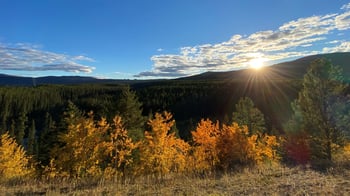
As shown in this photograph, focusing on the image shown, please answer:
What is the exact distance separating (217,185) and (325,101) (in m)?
14.3

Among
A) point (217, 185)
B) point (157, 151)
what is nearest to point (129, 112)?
point (157, 151)

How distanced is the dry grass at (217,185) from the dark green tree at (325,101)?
1048cm

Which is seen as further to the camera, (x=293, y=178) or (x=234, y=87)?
(x=234, y=87)

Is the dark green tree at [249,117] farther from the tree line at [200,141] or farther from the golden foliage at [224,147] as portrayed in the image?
the golden foliage at [224,147]

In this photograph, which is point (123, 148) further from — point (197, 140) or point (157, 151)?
point (197, 140)

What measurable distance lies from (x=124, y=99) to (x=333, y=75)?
22168 mm

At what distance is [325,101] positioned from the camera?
2166cm

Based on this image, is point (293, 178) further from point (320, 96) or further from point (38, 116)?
point (38, 116)

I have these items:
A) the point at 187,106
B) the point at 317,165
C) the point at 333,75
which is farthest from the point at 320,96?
the point at 187,106

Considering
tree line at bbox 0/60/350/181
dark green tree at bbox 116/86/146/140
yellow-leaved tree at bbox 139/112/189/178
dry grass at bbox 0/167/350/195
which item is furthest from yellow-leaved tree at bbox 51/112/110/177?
dry grass at bbox 0/167/350/195

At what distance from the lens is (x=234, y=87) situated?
182750 mm

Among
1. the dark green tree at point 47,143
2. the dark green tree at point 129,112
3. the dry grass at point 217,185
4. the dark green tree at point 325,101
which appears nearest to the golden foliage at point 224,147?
the dark green tree at point 325,101

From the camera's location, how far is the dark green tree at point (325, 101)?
21.5m

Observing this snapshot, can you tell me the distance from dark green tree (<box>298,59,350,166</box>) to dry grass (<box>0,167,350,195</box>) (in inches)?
412
